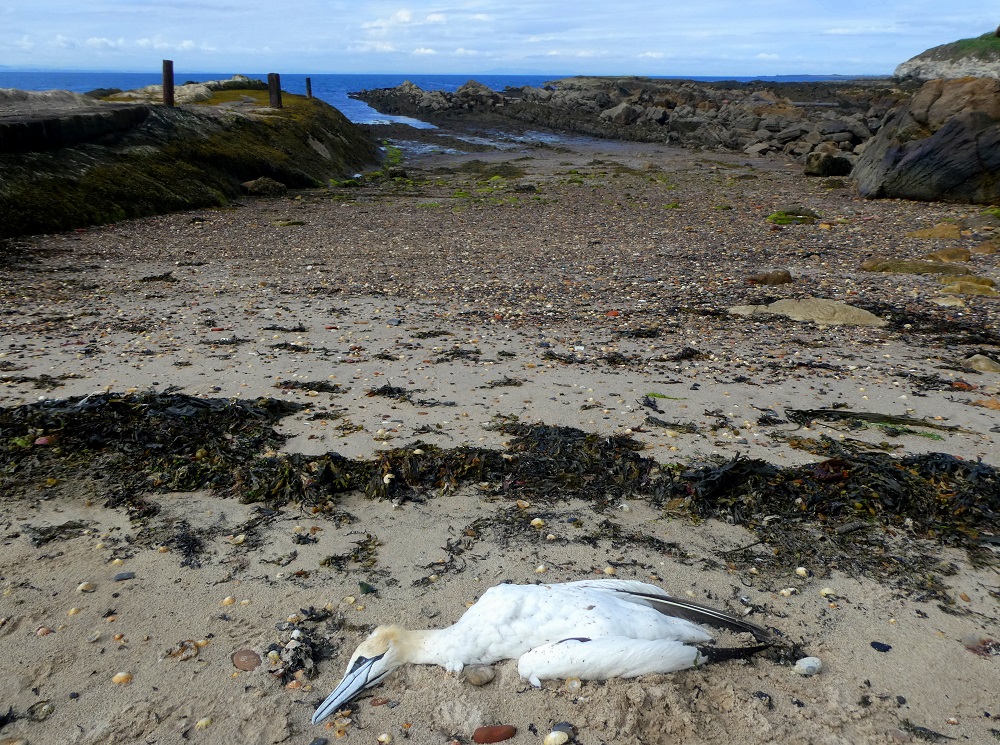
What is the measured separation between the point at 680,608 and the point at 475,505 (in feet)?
5.36

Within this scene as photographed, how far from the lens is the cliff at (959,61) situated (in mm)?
78188

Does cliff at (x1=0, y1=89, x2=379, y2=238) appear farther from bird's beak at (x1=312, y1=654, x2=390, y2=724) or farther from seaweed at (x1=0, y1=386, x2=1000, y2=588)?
bird's beak at (x1=312, y1=654, x2=390, y2=724)

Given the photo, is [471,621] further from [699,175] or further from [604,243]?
[699,175]

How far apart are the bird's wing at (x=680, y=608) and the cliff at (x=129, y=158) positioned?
43.2 feet

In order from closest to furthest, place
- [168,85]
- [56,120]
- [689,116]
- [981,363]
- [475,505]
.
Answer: [475,505]
[981,363]
[56,120]
[168,85]
[689,116]

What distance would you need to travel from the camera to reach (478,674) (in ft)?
10.2

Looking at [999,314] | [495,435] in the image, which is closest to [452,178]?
[999,314]

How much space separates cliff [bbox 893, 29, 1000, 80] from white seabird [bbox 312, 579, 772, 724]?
87183mm

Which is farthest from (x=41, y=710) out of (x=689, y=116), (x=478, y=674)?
(x=689, y=116)

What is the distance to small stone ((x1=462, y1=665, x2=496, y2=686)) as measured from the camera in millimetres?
3084

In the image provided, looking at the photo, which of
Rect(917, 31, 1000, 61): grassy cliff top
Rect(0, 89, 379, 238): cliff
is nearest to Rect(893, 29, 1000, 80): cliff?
Rect(917, 31, 1000, 61): grassy cliff top

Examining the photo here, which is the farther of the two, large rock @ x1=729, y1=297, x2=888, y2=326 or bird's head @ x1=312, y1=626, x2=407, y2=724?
large rock @ x1=729, y1=297, x2=888, y2=326

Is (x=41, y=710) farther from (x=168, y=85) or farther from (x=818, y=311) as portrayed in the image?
(x=168, y=85)

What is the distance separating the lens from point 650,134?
3962 cm
